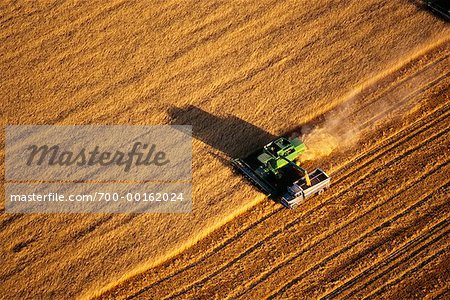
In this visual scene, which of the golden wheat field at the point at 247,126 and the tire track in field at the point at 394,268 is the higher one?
the golden wheat field at the point at 247,126

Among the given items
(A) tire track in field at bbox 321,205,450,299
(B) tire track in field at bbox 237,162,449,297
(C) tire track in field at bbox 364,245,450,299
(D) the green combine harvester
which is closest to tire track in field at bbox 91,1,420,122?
(D) the green combine harvester

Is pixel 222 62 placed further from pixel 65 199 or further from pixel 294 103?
pixel 65 199

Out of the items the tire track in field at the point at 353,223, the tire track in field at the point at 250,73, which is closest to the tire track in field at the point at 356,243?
the tire track in field at the point at 353,223

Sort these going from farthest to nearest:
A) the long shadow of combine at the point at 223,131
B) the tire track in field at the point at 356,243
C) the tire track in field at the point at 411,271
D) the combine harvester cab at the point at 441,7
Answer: the combine harvester cab at the point at 441,7
the long shadow of combine at the point at 223,131
the tire track in field at the point at 356,243
the tire track in field at the point at 411,271

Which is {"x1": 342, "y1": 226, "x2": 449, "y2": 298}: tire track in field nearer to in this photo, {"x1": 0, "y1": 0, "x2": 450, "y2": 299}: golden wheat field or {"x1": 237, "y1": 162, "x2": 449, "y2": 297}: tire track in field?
{"x1": 0, "y1": 0, "x2": 450, "y2": 299}: golden wheat field

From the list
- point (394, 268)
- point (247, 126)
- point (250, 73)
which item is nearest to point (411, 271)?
point (394, 268)

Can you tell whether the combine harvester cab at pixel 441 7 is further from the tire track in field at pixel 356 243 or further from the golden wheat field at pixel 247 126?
the tire track in field at pixel 356 243
